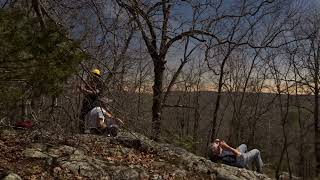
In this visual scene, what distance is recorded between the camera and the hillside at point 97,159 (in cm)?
750

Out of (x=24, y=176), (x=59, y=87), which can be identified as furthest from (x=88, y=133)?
(x=59, y=87)

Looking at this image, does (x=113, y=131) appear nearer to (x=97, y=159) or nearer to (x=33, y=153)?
(x=97, y=159)

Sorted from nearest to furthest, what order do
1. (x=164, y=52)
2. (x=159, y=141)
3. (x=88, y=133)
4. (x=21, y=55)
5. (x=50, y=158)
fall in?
1. (x=21, y=55)
2. (x=50, y=158)
3. (x=88, y=133)
4. (x=159, y=141)
5. (x=164, y=52)

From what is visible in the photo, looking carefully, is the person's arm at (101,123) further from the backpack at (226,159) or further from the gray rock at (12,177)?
the gray rock at (12,177)

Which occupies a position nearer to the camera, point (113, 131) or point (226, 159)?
point (113, 131)

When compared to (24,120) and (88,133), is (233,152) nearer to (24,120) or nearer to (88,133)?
(88,133)

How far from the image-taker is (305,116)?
108ft

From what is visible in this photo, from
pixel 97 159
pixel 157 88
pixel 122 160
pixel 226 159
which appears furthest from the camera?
pixel 157 88

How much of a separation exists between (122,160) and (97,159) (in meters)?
0.51

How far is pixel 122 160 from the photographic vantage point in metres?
8.62

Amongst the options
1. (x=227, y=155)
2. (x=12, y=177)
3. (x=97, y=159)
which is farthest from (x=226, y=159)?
(x=12, y=177)

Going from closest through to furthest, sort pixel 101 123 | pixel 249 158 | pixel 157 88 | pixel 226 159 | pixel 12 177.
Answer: pixel 12 177 → pixel 101 123 → pixel 226 159 → pixel 249 158 → pixel 157 88

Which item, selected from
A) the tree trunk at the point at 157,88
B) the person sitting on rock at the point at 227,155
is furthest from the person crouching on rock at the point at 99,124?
the tree trunk at the point at 157,88

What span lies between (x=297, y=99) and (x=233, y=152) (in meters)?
23.1
